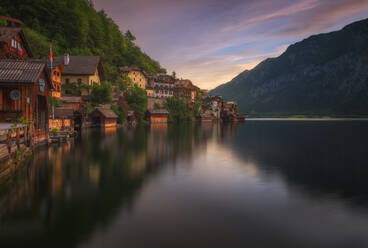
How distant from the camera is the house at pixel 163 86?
120 m

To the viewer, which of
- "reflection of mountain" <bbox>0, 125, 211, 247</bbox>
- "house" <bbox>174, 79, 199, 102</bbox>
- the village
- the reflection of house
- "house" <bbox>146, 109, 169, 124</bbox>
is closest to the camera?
"reflection of mountain" <bbox>0, 125, 211, 247</bbox>

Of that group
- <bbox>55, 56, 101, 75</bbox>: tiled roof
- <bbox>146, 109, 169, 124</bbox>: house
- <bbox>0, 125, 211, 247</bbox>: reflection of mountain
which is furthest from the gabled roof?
<bbox>146, 109, 169, 124</bbox>: house

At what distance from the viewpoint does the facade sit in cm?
3222

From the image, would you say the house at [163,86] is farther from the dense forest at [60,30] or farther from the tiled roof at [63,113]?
the tiled roof at [63,113]

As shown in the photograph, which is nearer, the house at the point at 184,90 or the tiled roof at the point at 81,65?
the tiled roof at the point at 81,65

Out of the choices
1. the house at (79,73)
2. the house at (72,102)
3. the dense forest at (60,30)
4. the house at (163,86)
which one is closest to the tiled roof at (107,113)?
the house at (72,102)

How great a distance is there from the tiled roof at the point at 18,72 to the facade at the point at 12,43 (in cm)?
931

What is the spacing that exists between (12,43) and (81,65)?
114 ft

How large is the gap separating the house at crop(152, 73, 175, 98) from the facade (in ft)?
256

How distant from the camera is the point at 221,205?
1102 centimetres

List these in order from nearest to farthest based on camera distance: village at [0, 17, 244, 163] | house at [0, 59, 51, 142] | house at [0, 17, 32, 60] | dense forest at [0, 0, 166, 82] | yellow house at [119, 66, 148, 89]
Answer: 1. house at [0, 59, 51, 142]
2. village at [0, 17, 244, 163]
3. house at [0, 17, 32, 60]
4. dense forest at [0, 0, 166, 82]
5. yellow house at [119, 66, 148, 89]

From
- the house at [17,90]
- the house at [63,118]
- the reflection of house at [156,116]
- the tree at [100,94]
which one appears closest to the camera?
the house at [17,90]

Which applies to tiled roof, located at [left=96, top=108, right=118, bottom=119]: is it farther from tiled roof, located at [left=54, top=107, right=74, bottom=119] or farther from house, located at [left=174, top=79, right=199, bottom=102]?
house, located at [left=174, top=79, right=199, bottom=102]

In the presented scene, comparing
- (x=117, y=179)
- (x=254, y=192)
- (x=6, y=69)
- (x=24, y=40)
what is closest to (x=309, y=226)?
(x=254, y=192)
